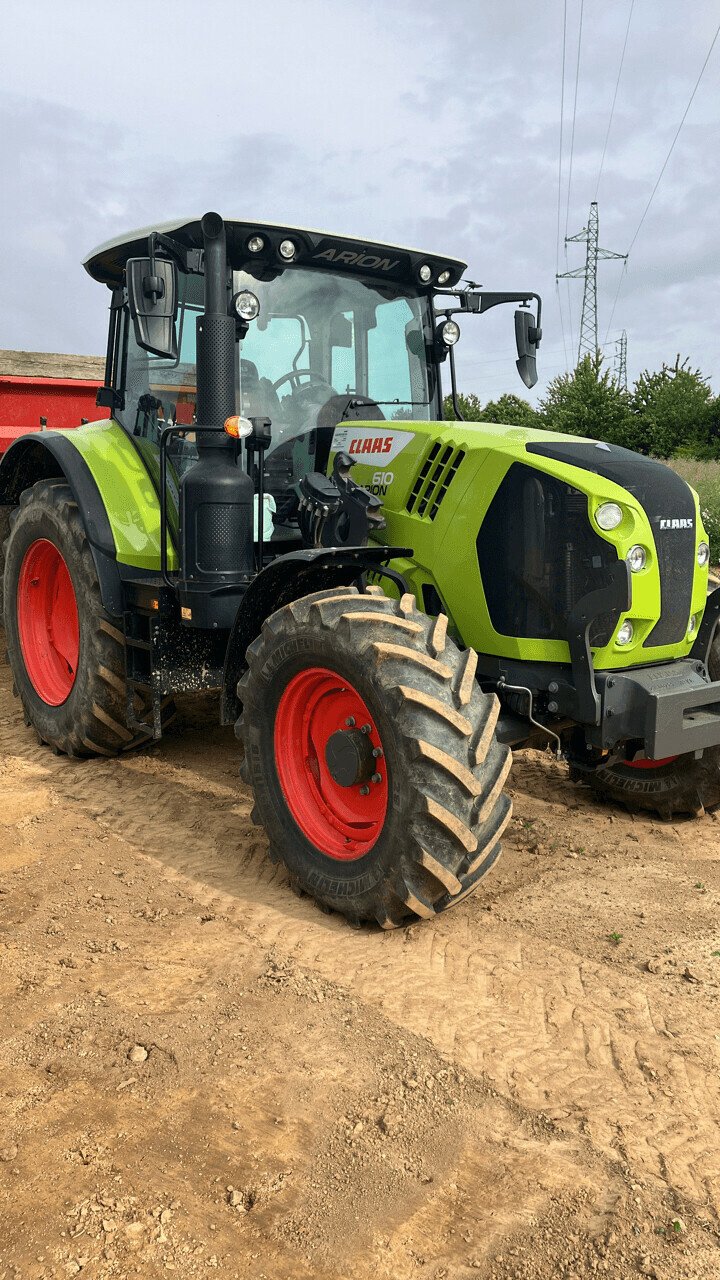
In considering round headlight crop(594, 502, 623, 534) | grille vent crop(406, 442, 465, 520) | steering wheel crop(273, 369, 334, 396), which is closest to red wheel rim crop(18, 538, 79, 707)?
steering wheel crop(273, 369, 334, 396)

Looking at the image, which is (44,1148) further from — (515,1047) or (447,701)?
(447,701)

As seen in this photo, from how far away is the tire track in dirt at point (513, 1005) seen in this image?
2605 millimetres

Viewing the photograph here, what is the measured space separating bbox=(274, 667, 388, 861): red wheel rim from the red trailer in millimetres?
4858

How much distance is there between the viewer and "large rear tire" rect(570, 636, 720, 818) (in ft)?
15.4

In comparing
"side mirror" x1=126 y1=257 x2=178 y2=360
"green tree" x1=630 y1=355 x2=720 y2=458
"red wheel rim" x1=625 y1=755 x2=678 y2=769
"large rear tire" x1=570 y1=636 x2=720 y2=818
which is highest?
"green tree" x1=630 y1=355 x2=720 y2=458

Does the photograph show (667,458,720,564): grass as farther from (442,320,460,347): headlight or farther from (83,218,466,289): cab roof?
(83,218,466,289): cab roof

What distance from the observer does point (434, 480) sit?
4.25 metres

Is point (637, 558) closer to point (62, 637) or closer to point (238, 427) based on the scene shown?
point (238, 427)

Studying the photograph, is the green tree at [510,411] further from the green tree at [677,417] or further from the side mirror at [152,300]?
the side mirror at [152,300]

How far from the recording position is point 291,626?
382 cm

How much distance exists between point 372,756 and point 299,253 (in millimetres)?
2398

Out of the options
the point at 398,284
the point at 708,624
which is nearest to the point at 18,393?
the point at 398,284

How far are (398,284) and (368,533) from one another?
1.54 meters

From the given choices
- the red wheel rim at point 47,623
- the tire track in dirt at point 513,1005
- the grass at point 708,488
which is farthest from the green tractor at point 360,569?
the grass at point 708,488
